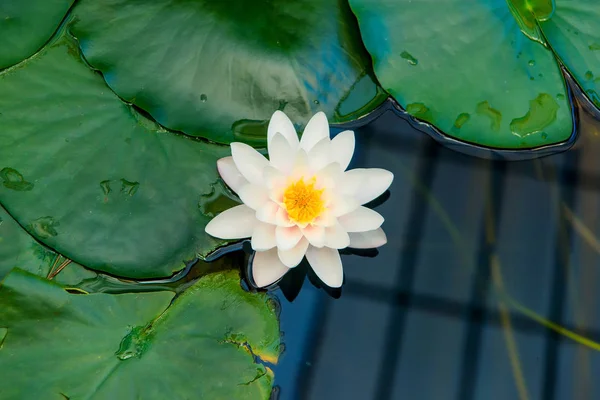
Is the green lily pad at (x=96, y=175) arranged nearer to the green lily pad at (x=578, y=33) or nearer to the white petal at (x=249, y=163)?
the white petal at (x=249, y=163)

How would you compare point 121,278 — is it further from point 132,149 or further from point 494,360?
point 494,360

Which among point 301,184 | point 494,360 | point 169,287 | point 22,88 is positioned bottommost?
point 494,360

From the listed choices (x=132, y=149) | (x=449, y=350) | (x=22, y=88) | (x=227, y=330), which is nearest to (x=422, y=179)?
(x=449, y=350)

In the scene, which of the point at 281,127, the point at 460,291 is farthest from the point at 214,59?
the point at 460,291

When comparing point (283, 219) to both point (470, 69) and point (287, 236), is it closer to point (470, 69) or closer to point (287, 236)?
point (287, 236)

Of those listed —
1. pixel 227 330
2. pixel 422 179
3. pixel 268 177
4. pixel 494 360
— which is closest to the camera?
pixel 268 177

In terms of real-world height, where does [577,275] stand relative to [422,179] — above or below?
below

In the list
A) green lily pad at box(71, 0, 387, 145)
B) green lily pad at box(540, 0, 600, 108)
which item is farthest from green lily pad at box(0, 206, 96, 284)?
green lily pad at box(540, 0, 600, 108)

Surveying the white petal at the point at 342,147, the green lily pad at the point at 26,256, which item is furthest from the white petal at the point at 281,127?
the green lily pad at the point at 26,256
